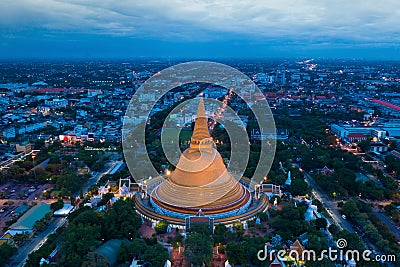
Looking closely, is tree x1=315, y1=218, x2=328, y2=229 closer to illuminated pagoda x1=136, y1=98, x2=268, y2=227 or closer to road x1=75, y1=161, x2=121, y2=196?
illuminated pagoda x1=136, y1=98, x2=268, y2=227

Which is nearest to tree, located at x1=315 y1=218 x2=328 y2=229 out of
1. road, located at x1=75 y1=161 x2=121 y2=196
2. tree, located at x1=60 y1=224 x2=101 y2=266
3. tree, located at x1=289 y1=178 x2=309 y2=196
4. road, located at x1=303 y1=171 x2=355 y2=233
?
road, located at x1=303 y1=171 x2=355 y2=233

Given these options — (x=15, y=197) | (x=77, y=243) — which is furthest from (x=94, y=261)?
(x=15, y=197)

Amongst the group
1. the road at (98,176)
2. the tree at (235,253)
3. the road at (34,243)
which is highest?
the tree at (235,253)

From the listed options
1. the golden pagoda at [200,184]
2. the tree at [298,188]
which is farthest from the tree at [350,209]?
the golden pagoda at [200,184]

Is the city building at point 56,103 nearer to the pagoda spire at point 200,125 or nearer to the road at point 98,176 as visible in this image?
the road at point 98,176

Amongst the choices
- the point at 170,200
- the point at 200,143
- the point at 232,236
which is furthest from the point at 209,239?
the point at 200,143
